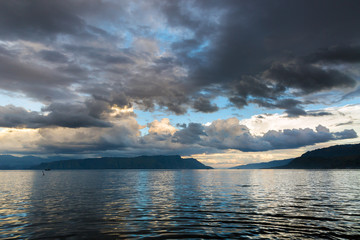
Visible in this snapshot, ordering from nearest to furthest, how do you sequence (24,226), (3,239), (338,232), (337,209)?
(3,239), (338,232), (24,226), (337,209)

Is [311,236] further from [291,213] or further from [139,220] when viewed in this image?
[139,220]

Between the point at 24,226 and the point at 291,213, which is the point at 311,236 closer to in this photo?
the point at 291,213

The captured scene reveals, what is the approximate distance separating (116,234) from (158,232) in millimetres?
4237

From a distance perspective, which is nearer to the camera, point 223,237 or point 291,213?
point 223,237

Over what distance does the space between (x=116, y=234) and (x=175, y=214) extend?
39.8ft

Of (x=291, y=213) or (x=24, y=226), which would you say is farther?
(x=291, y=213)

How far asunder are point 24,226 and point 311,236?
31525 mm

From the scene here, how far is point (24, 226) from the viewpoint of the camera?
89.4 feet

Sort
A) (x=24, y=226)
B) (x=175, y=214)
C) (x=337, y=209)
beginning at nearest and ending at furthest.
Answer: (x=24, y=226) < (x=175, y=214) < (x=337, y=209)

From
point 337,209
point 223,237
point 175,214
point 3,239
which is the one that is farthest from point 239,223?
point 3,239

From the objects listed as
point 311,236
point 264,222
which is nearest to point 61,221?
point 264,222

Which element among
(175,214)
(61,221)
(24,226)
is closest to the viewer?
(24,226)

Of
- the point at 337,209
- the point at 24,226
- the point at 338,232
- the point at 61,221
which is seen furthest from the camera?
the point at 337,209

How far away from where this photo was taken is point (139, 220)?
29.9m
